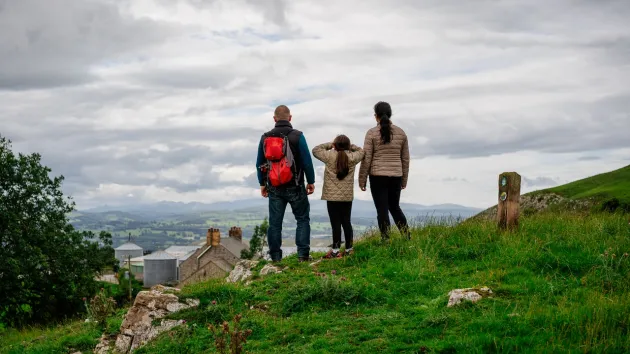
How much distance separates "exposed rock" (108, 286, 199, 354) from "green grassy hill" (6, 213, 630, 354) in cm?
27

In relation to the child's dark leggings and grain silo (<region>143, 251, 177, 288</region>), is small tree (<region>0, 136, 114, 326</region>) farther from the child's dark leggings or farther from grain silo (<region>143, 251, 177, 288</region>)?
grain silo (<region>143, 251, 177, 288</region>)

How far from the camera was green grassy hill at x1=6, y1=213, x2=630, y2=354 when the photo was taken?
25.6ft

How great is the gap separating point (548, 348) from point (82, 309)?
128ft

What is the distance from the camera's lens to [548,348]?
7098 mm

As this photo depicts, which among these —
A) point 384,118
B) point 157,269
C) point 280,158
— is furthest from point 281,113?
point 157,269

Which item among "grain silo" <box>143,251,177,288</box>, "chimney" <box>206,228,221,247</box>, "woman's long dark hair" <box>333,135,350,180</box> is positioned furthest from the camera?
"grain silo" <box>143,251,177,288</box>

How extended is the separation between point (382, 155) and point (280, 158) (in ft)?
7.02

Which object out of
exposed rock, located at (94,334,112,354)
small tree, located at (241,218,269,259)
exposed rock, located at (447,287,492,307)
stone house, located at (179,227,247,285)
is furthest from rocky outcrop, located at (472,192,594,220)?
small tree, located at (241,218,269,259)

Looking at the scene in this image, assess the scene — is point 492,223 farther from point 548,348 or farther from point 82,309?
point 82,309

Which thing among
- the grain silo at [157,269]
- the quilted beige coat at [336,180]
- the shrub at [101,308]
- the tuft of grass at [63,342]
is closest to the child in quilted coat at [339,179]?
the quilted beige coat at [336,180]

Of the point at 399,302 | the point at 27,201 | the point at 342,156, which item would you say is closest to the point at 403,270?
the point at 399,302

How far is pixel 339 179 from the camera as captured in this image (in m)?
13.6

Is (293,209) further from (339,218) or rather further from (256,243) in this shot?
(256,243)

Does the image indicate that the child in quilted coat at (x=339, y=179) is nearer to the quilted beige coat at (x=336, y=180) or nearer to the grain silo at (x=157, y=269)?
the quilted beige coat at (x=336, y=180)
